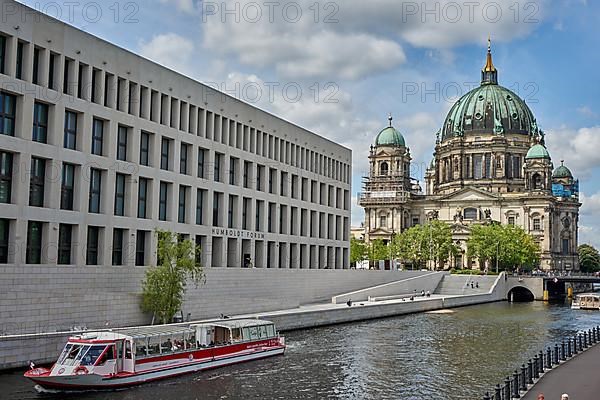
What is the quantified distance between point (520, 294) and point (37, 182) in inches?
4183

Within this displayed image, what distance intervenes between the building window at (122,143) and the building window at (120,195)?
4.92 ft

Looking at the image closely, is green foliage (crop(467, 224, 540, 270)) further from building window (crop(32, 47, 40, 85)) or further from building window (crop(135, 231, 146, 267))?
building window (crop(32, 47, 40, 85))

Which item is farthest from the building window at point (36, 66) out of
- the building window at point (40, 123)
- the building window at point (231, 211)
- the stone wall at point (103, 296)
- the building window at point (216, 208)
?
the building window at point (231, 211)

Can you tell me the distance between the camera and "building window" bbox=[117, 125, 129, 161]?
56759 millimetres

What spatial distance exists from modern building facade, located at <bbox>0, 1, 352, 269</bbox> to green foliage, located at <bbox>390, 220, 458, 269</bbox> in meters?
76.2

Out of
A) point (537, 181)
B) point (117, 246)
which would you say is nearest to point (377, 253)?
point (537, 181)

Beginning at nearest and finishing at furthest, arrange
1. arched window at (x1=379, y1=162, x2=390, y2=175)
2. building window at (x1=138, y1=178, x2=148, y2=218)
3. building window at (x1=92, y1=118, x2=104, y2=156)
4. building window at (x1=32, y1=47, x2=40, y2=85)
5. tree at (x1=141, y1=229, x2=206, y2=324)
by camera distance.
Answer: building window at (x1=32, y1=47, x2=40, y2=85)
tree at (x1=141, y1=229, x2=206, y2=324)
building window at (x1=92, y1=118, x2=104, y2=156)
building window at (x1=138, y1=178, x2=148, y2=218)
arched window at (x1=379, y1=162, x2=390, y2=175)

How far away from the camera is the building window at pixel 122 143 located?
56759mm

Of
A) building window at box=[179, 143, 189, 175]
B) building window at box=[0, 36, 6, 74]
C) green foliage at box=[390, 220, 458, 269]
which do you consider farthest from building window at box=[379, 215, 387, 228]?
building window at box=[0, 36, 6, 74]

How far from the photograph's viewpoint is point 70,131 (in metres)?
51.8

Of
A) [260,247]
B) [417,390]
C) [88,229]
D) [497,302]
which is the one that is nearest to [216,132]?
[260,247]

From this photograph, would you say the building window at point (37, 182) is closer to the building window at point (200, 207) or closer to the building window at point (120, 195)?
the building window at point (120, 195)

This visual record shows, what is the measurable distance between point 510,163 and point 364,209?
1571 inches

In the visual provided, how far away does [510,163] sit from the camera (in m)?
189
